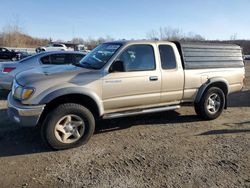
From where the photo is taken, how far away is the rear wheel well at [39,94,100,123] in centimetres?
480

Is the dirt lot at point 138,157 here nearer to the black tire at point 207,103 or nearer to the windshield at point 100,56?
the black tire at point 207,103

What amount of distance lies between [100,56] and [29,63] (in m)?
3.81

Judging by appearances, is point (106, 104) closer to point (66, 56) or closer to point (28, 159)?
point (28, 159)

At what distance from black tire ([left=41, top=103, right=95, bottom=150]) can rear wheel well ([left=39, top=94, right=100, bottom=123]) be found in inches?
5.8

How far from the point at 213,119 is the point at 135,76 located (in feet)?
8.09

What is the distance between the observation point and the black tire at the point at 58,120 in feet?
15.2

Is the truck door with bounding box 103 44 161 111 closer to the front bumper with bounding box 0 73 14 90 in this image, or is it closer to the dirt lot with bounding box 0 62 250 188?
the dirt lot with bounding box 0 62 250 188

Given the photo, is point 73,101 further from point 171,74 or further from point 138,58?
point 171,74

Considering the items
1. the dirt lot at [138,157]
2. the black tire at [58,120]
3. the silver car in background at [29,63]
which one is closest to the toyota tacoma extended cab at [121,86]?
the black tire at [58,120]

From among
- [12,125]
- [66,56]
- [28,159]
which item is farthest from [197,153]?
[66,56]

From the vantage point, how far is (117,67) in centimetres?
523

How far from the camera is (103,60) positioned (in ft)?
17.7

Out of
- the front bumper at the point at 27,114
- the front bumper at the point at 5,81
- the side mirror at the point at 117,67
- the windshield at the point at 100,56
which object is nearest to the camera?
the front bumper at the point at 27,114

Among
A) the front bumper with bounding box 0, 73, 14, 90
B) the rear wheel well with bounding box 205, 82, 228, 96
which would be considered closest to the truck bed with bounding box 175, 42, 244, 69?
the rear wheel well with bounding box 205, 82, 228, 96
